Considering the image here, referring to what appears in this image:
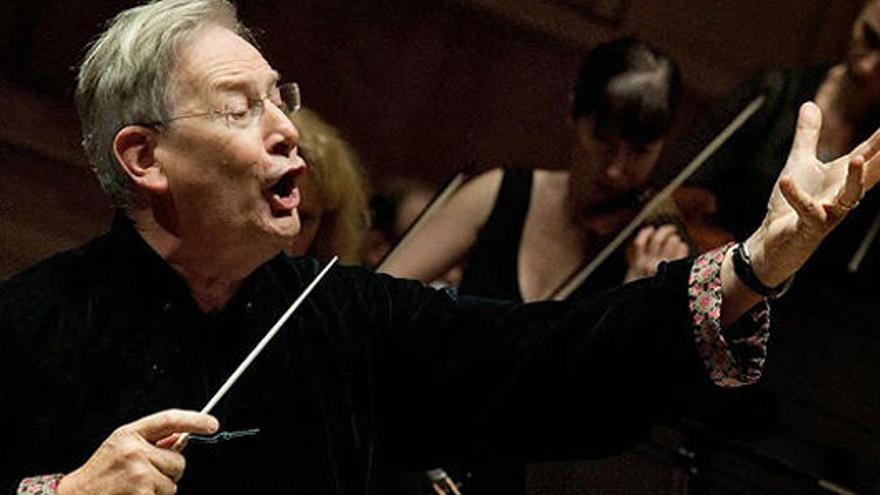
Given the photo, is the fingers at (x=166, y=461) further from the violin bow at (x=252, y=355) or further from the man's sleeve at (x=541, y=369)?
the man's sleeve at (x=541, y=369)

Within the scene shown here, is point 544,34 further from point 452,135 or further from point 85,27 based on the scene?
point 85,27

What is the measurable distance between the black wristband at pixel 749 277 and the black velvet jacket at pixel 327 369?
0.08m

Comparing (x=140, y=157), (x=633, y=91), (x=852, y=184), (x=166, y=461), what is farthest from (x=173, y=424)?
(x=633, y=91)

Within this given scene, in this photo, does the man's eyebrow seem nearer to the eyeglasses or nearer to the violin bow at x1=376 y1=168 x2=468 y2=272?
the eyeglasses

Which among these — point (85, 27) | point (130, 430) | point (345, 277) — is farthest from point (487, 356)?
point (85, 27)

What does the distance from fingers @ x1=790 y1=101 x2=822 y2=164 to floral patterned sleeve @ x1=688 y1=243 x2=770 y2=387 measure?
11 centimetres

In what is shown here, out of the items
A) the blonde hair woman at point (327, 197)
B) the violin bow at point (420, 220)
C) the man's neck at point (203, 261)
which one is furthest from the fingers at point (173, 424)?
the violin bow at point (420, 220)

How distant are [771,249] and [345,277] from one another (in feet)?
1.61

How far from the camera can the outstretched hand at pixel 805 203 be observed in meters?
1.37

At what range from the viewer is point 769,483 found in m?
1.95

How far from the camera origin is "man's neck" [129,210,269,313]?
5.23 ft

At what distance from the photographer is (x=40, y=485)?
1.43 m

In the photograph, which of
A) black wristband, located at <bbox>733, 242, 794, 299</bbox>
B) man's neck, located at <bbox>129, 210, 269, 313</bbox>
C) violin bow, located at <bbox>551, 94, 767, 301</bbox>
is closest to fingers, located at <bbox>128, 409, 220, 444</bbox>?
man's neck, located at <bbox>129, 210, 269, 313</bbox>

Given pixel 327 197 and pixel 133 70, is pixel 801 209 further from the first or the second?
pixel 327 197
